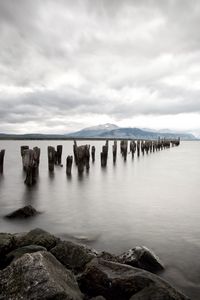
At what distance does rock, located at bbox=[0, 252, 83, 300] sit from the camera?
302 cm

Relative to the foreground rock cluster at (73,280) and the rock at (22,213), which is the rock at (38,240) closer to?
the foreground rock cluster at (73,280)

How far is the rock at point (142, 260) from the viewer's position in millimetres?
4504

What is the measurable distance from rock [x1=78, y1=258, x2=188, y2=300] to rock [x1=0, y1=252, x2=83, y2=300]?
30 centimetres

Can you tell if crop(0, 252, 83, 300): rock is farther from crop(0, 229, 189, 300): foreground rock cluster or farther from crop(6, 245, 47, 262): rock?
crop(6, 245, 47, 262): rock

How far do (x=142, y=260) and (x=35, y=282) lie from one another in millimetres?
2152

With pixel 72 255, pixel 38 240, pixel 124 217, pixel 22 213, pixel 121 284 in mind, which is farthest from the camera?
pixel 124 217

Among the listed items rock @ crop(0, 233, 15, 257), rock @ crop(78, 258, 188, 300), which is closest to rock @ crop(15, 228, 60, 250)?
rock @ crop(0, 233, 15, 257)

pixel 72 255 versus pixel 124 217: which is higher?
pixel 72 255

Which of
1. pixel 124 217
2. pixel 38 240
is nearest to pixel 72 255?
pixel 38 240

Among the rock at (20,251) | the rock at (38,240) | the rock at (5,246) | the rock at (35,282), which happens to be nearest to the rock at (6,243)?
the rock at (5,246)

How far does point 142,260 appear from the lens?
459 centimetres

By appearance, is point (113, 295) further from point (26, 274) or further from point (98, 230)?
point (98, 230)

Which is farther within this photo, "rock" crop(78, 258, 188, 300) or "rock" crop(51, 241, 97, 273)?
"rock" crop(51, 241, 97, 273)

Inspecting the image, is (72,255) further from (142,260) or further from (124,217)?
(124,217)
